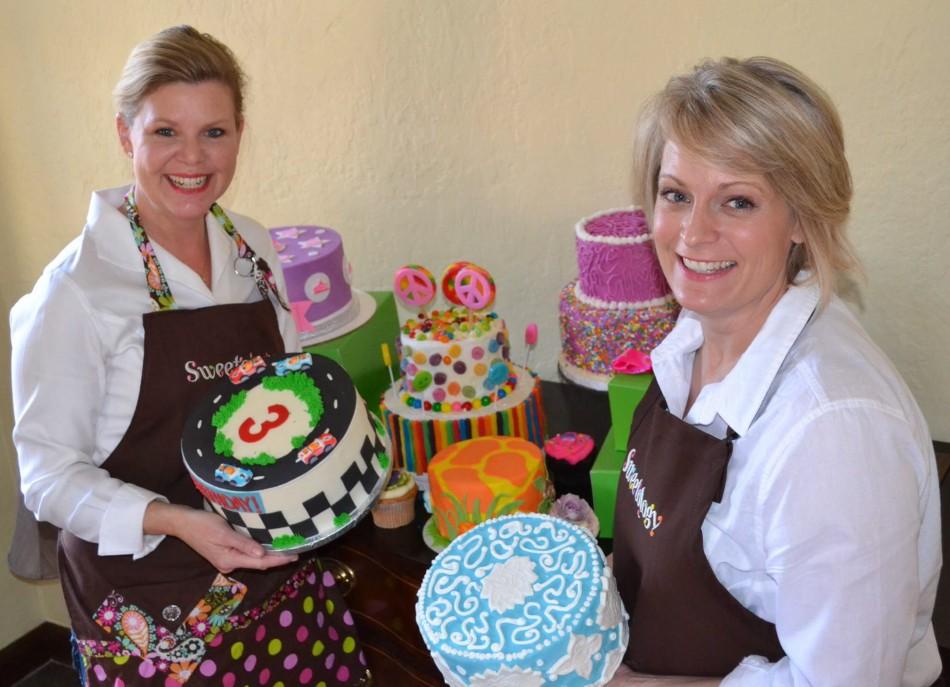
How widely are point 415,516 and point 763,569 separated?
819mm

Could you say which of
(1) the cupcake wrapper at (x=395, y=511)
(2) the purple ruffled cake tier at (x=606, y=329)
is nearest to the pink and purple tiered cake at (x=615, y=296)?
(2) the purple ruffled cake tier at (x=606, y=329)

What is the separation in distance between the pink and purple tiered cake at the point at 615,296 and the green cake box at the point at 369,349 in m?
0.42

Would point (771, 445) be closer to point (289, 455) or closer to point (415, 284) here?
point (289, 455)

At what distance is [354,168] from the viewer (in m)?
2.29

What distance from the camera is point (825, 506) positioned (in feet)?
3.08

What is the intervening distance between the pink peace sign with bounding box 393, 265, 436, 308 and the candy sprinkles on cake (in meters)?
0.10

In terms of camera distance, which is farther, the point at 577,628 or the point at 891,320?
the point at 891,320

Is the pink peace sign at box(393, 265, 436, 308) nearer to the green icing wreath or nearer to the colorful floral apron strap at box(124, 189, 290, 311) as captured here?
the colorful floral apron strap at box(124, 189, 290, 311)

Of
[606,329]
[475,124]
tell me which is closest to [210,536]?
[606,329]

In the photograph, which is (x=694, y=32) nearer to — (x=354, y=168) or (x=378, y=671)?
(x=354, y=168)

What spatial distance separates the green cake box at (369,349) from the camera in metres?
1.93

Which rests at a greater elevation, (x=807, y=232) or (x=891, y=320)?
(x=807, y=232)

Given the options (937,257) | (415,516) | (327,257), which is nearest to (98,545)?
(415,516)

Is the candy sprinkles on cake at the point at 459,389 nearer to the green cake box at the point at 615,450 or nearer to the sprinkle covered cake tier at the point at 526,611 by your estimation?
the green cake box at the point at 615,450
